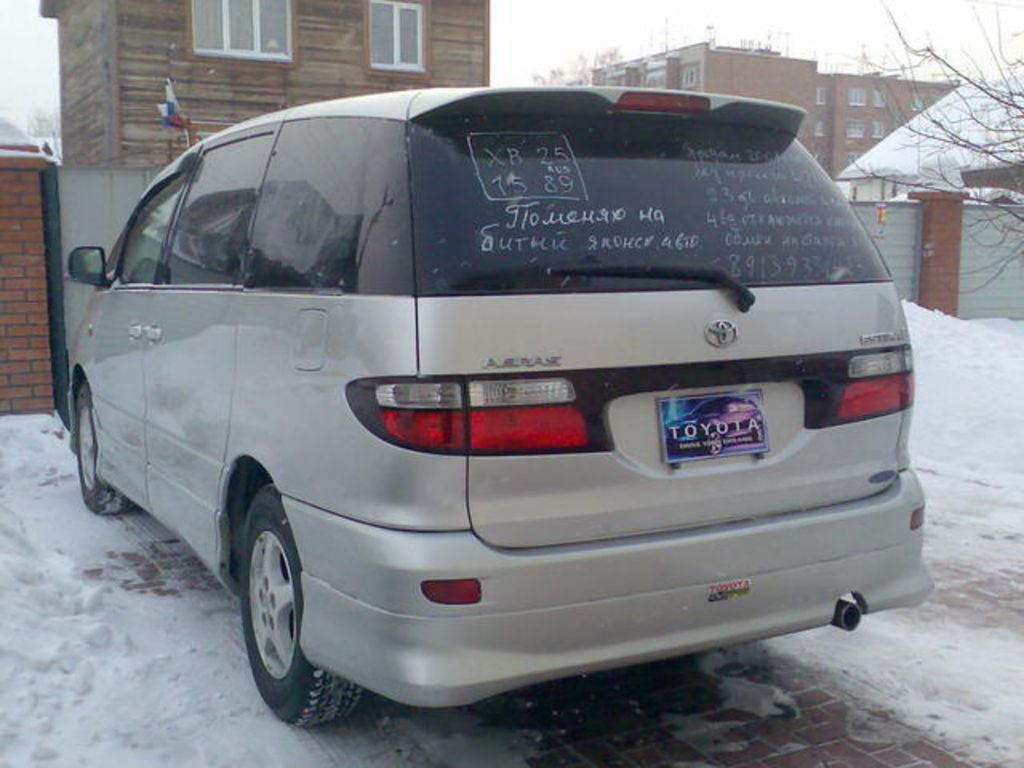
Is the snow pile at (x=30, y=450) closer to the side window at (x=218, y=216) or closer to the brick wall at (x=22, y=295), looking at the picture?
the brick wall at (x=22, y=295)

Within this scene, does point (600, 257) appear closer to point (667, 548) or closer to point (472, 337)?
point (472, 337)

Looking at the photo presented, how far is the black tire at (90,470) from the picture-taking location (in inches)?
239

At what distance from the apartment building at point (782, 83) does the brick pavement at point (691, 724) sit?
2653 inches

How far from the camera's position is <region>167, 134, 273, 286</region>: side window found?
4023 millimetres

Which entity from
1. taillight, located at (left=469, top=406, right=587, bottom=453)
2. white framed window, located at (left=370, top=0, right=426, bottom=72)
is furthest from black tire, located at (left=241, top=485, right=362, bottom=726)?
white framed window, located at (left=370, top=0, right=426, bottom=72)

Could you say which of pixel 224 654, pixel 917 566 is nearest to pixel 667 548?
pixel 917 566

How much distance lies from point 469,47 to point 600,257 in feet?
57.4

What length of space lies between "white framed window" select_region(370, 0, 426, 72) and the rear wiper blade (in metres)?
16.8

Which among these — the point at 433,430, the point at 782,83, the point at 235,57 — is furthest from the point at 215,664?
the point at 782,83

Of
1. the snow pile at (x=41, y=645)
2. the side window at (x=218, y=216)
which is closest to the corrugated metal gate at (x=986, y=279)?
the side window at (x=218, y=216)

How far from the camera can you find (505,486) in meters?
2.93

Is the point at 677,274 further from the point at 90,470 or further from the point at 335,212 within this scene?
the point at 90,470

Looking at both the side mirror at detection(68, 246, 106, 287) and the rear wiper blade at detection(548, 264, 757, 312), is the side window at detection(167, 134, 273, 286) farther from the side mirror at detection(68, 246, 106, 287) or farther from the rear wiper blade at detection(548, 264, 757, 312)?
the rear wiper blade at detection(548, 264, 757, 312)

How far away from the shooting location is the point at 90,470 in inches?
245
